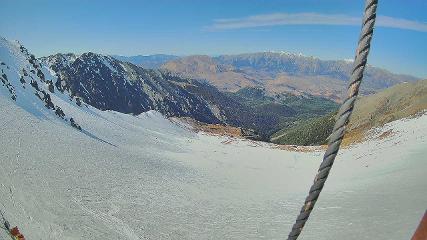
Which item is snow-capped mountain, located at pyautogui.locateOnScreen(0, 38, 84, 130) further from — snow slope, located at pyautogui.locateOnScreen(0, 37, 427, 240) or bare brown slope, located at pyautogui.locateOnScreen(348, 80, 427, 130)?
bare brown slope, located at pyautogui.locateOnScreen(348, 80, 427, 130)

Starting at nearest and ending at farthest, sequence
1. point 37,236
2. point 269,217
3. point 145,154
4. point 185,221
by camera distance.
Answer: point 37,236 < point 185,221 < point 269,217 < point 145,154

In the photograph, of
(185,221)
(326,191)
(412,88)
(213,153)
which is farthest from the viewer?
(412,88)

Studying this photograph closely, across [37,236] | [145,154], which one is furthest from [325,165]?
[145,154]

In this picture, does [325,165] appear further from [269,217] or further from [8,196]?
[269,217]

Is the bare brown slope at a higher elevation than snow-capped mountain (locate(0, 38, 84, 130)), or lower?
lower

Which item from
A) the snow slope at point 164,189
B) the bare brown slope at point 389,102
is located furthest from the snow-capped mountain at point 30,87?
the bare brown slope at point 389,102

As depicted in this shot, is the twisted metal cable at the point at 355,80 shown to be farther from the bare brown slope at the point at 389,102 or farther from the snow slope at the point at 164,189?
the bare brown slope at the point at 389,102

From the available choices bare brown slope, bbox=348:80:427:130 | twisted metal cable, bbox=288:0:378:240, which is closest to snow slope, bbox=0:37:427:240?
twisted metal cable, bbox=288:0:378:240

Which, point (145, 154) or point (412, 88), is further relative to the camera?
point (412, 88)
